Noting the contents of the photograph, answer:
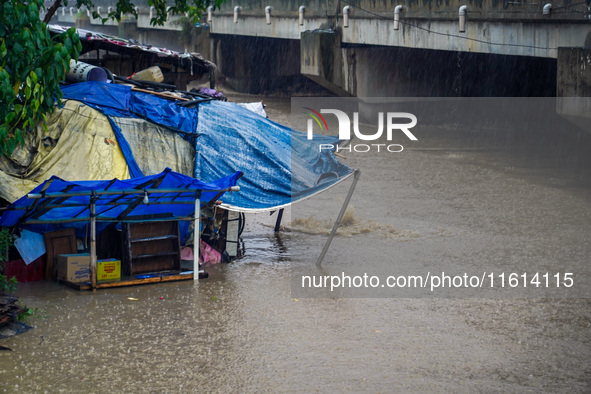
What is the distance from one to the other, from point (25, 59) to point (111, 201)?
3489mm

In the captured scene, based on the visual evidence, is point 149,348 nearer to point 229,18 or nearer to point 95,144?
point 95,144

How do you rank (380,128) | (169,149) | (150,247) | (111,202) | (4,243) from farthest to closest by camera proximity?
Answer: (380,128) < (169,149) < (150,247) < (111,202) < (4,243)

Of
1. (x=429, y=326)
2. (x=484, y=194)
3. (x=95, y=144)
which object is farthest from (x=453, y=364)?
(x=484, y=194)

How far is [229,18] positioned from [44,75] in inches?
1037

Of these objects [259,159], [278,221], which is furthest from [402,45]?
[259,159]

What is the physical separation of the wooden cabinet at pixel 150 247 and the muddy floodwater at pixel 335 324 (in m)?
0.61

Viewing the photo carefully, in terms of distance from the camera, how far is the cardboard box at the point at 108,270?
10.8 meters

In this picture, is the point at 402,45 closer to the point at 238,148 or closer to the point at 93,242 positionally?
the point at 238,148

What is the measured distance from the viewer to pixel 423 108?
29.1 meters

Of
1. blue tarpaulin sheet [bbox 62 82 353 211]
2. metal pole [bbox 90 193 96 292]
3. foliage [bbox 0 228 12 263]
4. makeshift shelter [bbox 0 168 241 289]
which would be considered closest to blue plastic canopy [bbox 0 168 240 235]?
makeshift shelter [bbox 0 168 241 289]

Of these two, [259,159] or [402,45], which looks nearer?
[259,159]

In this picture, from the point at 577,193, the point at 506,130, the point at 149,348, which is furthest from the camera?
the point at 506,130

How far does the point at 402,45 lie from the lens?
890 inches

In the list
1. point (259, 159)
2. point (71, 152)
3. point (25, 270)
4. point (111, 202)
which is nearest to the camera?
point (111, 202)
